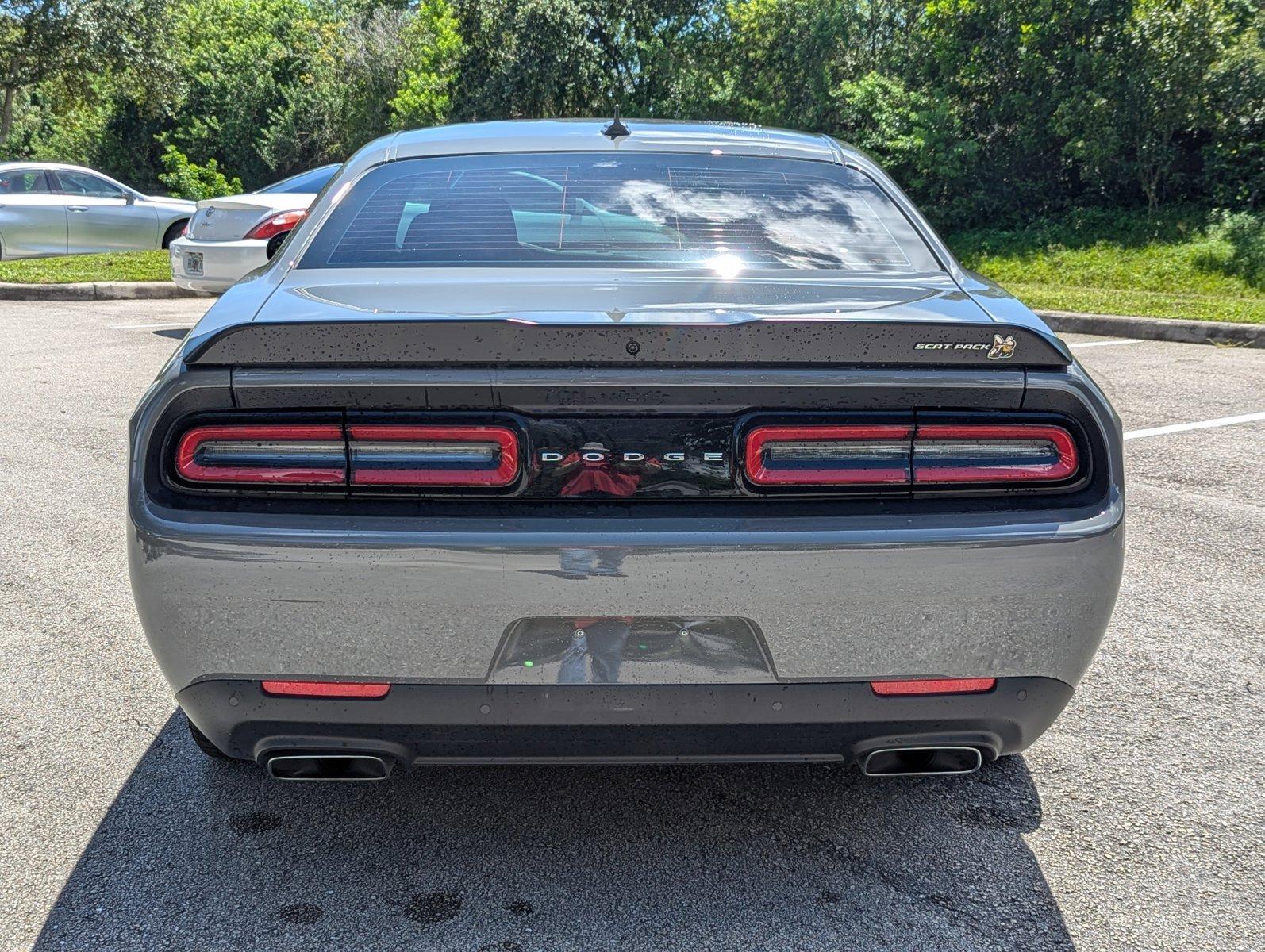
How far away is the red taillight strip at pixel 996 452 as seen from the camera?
7.26 feet

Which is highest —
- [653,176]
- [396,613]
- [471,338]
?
[653,176]

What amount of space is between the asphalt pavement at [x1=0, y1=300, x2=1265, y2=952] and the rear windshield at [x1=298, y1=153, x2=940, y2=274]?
1.14 metres

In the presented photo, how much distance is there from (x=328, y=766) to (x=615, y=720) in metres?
0.59

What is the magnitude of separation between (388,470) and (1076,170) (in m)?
18.7

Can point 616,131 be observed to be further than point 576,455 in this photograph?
Yes

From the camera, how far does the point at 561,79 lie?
28.7 m

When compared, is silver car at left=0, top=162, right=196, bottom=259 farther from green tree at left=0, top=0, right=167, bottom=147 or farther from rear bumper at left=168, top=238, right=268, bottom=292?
green tree at left=0, top=0, right=167, bottom=147

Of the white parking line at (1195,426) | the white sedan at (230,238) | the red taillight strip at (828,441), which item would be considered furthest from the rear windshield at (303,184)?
the red taillight strip at (828,441)

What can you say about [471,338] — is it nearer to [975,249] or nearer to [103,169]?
[975,249]

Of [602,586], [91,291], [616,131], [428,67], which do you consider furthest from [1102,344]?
[428,67]

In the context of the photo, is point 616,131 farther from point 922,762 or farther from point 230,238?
point 230,238

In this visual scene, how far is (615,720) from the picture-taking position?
2.20m

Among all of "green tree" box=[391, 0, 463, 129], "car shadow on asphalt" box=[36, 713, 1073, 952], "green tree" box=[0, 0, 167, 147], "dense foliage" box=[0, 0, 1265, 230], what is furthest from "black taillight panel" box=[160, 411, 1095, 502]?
"green tree" box=[391, 0, 463, 129]

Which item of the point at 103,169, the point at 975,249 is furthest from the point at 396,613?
the point at 103,169
